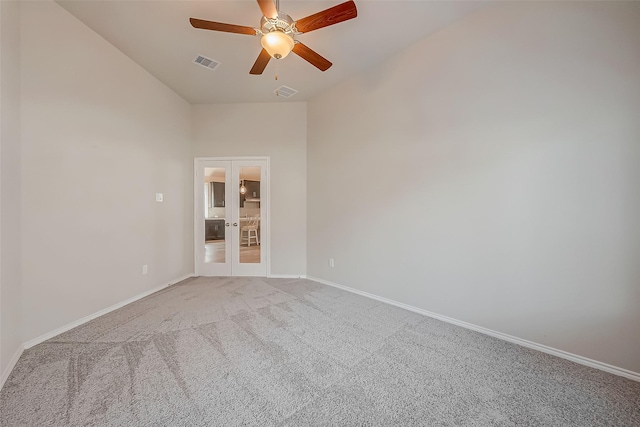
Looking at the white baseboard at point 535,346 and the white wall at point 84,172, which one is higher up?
the white wall at point 84,172

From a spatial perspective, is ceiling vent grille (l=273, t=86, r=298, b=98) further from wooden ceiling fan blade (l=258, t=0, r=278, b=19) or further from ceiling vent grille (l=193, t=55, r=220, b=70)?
wooden ceiling fan blade (l=258, t=0, r=278, b=19)

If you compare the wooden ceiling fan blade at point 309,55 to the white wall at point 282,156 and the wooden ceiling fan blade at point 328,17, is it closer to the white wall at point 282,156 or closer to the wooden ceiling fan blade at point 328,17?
the wooden ceiling fan blade at point 328,17

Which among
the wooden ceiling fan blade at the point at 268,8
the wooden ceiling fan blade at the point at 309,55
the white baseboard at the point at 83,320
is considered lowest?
the white baseboard at the point at 83,320

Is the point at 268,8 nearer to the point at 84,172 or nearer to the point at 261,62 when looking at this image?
the point at 261,62

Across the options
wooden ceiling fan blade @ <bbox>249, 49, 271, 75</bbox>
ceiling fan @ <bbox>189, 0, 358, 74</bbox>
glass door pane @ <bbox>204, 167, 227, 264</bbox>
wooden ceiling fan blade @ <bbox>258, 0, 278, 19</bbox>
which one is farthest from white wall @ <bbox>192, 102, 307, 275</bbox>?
wooden ceiling fan blade @ <bbox>258, 0, 278, 19</bbox>

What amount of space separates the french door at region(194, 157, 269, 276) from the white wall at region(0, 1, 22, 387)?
8.04 ft

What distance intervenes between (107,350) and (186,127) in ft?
11.9

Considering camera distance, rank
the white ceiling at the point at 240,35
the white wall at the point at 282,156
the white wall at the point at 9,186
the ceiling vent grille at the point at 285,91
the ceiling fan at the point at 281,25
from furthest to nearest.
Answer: the white wall at the point at 282,156, the ceiling vent grille at the point at 285,91, the white ceiling at the point at 240,35, the ceiling fan at the point at 281,25, the white wall at the point at 9,186

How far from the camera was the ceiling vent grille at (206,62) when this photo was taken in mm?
3062

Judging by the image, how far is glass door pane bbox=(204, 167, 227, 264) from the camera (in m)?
4.41

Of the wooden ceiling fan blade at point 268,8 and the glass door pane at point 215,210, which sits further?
the glass door pane at point 215,210

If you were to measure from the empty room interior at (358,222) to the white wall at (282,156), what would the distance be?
0.63 meters

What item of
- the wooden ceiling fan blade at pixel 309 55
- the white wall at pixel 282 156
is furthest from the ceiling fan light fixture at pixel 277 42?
the white wall at pixel 282 156

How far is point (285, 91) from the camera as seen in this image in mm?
3922
